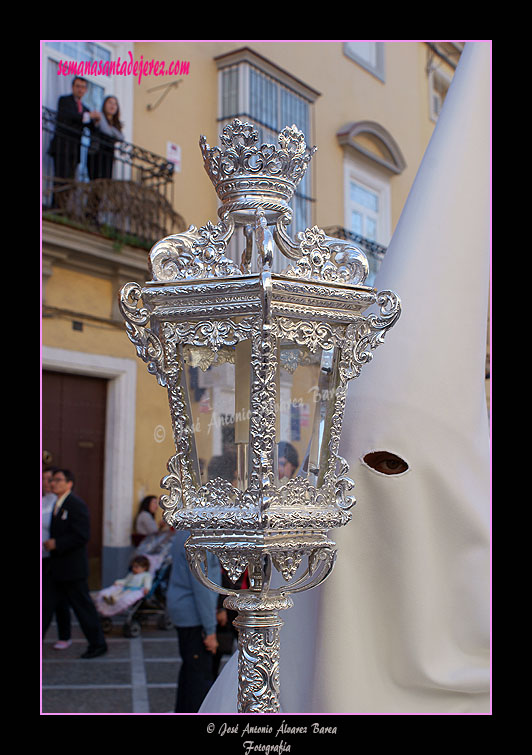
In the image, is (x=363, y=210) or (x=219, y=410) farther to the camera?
(x=363, y=210)

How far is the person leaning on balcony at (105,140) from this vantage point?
28.5 feet

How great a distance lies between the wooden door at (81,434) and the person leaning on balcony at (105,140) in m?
2.12

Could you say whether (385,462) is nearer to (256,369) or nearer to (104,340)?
(256,369)

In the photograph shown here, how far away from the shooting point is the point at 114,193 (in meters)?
8.65

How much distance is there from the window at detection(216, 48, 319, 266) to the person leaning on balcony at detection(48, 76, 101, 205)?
2.02 meters

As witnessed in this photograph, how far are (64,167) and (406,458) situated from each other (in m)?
6.90

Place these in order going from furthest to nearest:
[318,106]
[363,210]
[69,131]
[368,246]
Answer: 1. [363,210]
2. [368,246]
3. [318,106]
4. [69,131]

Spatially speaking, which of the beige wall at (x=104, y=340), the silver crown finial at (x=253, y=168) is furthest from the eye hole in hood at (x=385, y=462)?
the beige wall at (x=104, y=340)

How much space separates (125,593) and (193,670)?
3.36m

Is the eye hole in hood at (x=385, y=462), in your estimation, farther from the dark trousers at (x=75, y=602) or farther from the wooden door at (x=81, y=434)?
the wooden door at (x=81, y=434)

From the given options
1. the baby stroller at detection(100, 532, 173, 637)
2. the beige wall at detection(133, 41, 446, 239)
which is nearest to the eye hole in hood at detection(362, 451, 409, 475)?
the baby stroller at detection(100, 532, 173, 637)

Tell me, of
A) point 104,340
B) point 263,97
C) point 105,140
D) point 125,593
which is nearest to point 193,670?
point 125,593

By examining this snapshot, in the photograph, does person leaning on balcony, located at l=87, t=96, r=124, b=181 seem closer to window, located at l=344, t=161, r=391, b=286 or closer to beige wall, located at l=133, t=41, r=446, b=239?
beige wall, located at l=133, t=41, r=446, b=239

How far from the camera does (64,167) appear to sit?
27.8ft
